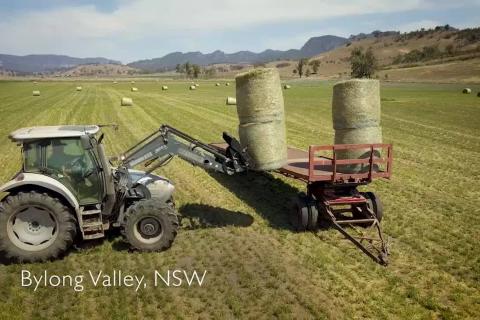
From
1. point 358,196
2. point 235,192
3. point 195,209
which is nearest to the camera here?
point 358,196

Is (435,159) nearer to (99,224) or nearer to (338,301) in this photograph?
(338,301)

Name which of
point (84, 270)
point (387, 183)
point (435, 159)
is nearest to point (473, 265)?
point (387, 183)

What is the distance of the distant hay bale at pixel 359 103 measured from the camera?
10.1m

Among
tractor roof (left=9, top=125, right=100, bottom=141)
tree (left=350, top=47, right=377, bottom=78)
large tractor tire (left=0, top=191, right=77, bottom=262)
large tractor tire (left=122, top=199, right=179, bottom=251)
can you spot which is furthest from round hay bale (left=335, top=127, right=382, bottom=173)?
tree (left=350, top=47, right=377, bottom=78)

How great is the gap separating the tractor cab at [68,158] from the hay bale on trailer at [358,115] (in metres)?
5.60

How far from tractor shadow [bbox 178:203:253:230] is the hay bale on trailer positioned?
8.95 feet

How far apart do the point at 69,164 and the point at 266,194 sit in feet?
20.1

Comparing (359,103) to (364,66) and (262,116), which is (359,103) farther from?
(364,66)

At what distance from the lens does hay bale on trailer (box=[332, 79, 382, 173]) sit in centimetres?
1004

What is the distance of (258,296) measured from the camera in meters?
6.95

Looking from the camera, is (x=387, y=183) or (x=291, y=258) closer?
(x=291, y=258)

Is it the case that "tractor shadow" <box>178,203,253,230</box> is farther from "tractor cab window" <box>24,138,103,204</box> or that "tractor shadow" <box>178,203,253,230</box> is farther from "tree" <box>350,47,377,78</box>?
"tree" <box>350,47,377,78</box>

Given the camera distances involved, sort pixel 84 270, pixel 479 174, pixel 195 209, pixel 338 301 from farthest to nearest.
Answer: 1. pixel 479 174
2. pixel 195 209
3. pixel 84 270
4. pixel 338 301

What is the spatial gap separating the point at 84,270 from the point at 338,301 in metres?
4.56
